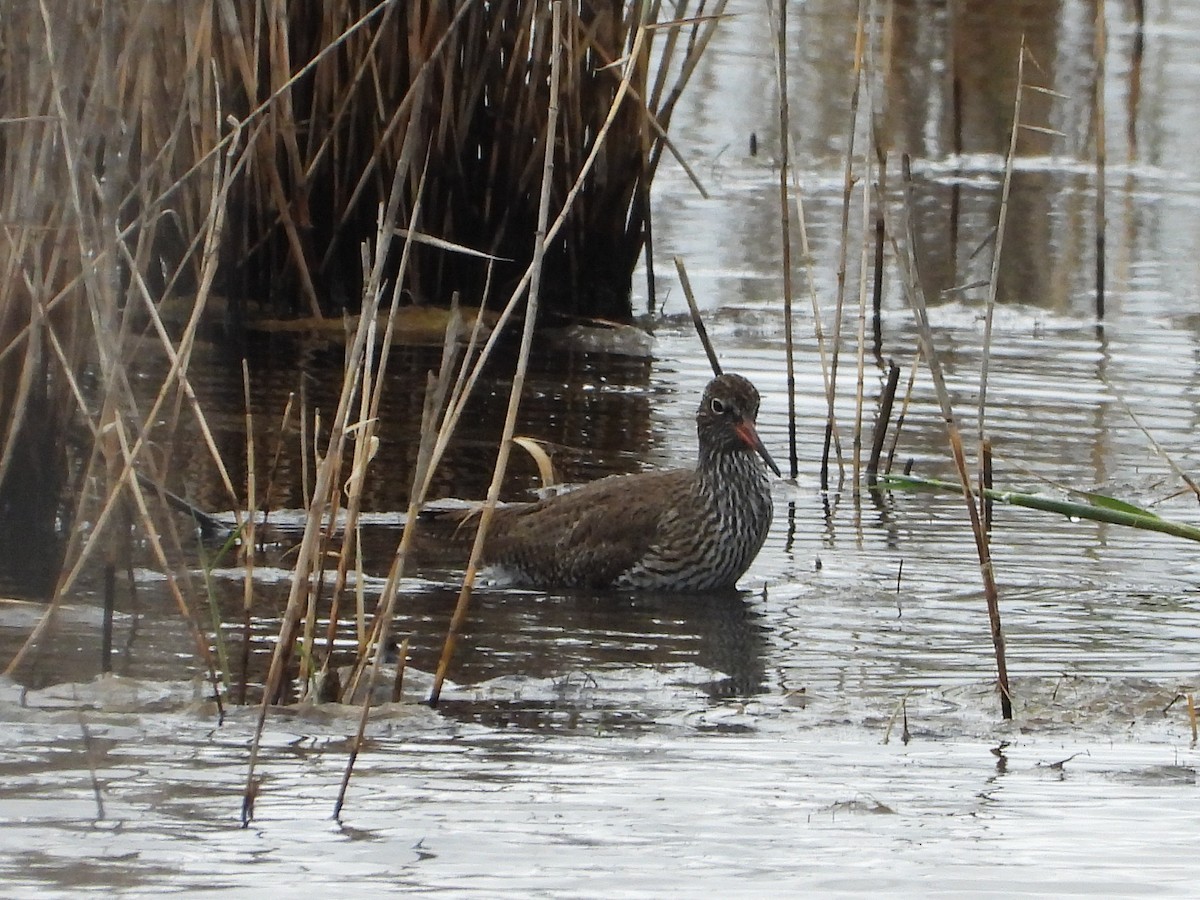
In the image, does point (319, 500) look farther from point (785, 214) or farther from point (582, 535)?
point (785, 214)

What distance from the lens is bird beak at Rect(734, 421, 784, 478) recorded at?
6691mm

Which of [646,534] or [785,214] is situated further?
[785,214]

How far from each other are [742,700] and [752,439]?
6.00 ft

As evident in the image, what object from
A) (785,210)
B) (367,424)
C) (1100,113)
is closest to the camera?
(367,424)

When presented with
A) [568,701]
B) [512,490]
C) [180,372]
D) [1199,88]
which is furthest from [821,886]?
[1199,88]

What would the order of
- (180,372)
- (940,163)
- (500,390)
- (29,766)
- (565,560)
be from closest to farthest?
(29,766) → (180,372) → (565,560) → (500,390) → (940,163)

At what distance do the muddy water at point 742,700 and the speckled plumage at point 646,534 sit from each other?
Answer: 0.13 metres

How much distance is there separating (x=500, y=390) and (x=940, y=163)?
556 cm

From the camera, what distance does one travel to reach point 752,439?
678 centimetres

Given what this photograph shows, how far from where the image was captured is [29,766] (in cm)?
413

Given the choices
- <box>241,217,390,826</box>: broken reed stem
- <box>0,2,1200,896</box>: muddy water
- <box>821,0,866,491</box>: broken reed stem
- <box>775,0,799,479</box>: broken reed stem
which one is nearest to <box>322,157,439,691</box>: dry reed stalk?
<box>241,217,390,826</box>: broken reed stem

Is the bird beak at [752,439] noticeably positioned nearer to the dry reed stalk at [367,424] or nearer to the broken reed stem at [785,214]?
the broken reed stem at [785,214]

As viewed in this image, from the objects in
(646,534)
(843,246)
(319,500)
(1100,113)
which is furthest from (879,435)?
(319,500)

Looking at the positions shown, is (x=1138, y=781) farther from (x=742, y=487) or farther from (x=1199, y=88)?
(x=1199, y=88)
